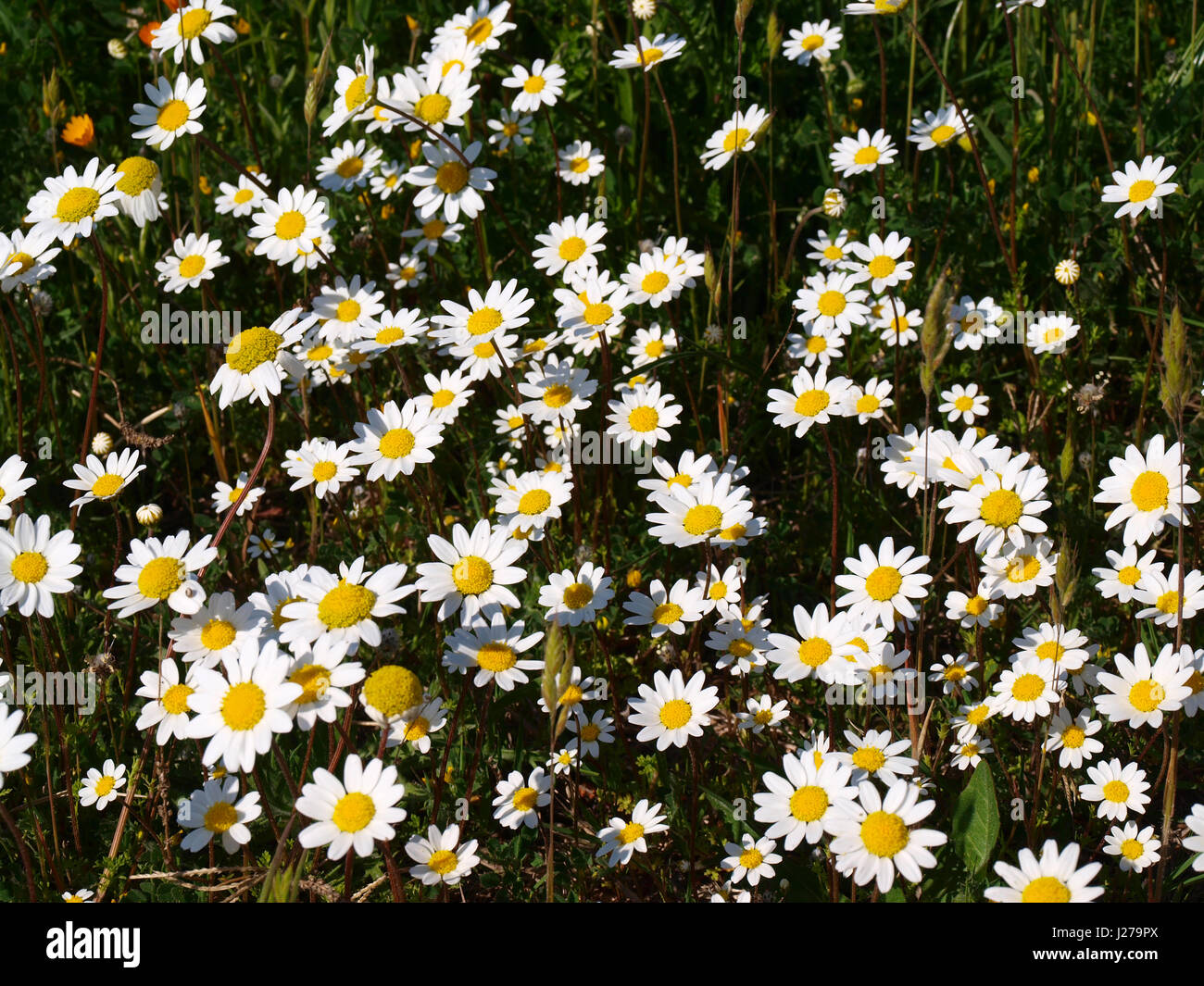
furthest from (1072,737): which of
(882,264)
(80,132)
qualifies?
(80,132)

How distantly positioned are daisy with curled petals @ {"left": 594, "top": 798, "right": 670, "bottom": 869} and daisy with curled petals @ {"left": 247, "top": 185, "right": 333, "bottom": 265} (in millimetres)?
2209

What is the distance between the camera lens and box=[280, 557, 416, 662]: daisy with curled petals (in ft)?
7.67

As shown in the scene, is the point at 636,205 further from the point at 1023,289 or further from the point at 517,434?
the point at 1023,289

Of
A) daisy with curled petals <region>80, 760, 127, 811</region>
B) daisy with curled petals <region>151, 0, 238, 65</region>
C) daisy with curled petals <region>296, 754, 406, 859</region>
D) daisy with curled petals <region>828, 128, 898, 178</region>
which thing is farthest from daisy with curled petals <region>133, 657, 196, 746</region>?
daisy with curled petals <region>828, 128, 898, 178</region>

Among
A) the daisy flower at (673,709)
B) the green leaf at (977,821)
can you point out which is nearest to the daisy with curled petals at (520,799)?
the daisy flower at (673,709)

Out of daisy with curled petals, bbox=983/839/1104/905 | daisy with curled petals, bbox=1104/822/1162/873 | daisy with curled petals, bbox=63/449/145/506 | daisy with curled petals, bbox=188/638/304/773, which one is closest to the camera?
daisy with curled petals, bbox=983/839/1104/905

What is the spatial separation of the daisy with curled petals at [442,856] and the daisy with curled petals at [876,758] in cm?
86

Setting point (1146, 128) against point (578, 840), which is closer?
point (578, 840)

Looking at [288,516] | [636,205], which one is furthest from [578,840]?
[636,205]

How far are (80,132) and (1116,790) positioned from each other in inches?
167

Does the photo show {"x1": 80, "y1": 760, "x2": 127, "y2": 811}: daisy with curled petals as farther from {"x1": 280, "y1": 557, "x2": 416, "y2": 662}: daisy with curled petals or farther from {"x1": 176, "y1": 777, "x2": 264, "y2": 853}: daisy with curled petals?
{"x1": 280, "y1": 557, "x2": 416, "y2": 662}: daisy with curled petals

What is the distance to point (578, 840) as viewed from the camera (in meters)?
2.93

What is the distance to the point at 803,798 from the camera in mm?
2336

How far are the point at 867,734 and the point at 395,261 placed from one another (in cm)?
293
